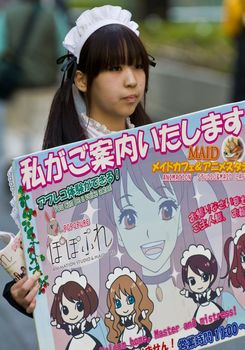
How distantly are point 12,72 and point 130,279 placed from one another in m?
5.45

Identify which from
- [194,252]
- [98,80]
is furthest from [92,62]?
[194,252]

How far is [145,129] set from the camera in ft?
9.37

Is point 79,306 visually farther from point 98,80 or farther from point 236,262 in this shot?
point 98,80

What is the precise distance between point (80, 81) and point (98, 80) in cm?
10

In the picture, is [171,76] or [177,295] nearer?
[177,295]

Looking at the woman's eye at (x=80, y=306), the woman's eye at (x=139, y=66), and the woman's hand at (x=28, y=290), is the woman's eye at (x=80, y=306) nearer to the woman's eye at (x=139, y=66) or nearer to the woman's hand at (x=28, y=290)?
the woman's hand at (x=28, y=290)

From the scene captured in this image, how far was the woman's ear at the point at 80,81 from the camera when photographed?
10.1ft

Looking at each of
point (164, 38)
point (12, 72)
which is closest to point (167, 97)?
point (164, 38)

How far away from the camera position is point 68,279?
2.81 m

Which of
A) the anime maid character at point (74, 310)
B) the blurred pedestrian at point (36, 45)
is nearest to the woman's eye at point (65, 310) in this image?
the anime maid character at point (74, 310)

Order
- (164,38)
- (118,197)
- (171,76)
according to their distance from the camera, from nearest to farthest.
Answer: (118,197), (171,76), (164,38)

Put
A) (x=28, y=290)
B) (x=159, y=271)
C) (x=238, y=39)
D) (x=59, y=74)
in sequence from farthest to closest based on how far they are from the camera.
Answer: (x=59, y=74), (x=238, y=39), (x=159, y=271), (x=28, y=290)

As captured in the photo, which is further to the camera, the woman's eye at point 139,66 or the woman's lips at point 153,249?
the woman's eye at point 139,66

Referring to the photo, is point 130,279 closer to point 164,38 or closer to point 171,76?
point 171,76
